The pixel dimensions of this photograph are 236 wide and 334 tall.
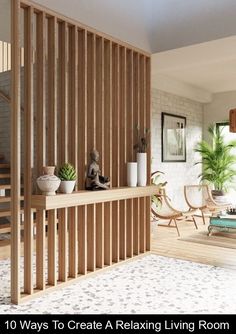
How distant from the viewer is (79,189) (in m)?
3.65

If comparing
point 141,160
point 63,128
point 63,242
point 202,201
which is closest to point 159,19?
point 141,160

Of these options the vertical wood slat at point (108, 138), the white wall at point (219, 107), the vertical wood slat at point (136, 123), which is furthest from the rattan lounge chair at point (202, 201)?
the vertical wood slat at point (108, 138)

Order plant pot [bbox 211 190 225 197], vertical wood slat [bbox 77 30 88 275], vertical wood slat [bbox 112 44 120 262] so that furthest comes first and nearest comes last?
1. plant pot [bbox 211 190 225 197]
2. vertical wood slat [bbox 112 44 120 262]
3. vertical wood slat [bbox 77 30 88 275]

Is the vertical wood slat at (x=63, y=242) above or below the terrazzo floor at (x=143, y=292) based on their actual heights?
above

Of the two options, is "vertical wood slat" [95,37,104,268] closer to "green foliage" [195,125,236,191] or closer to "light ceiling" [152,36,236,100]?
"light ceiling" [152,36,236,100]

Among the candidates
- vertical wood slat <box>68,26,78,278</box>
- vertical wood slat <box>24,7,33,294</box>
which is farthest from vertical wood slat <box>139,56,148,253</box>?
vertical wood slat <box>24,7,33,294</box>

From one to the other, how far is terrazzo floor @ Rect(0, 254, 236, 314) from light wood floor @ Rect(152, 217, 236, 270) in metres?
0.30

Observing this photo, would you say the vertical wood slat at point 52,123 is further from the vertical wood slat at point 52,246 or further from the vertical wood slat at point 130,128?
the vertical wood slat at point 130,128


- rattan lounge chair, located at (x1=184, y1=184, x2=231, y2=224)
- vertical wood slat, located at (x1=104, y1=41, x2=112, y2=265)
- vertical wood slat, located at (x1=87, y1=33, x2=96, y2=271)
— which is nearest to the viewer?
vertical wood slat, located at (x1=87, y1=33, x2=96, y2=271)

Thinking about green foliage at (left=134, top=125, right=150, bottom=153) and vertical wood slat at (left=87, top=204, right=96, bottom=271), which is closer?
vertical wood slat at (left=87, top=204, right=96, bottom=271)

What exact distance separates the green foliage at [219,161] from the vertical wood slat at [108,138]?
4.72 m

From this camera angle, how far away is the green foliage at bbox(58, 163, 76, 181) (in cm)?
327

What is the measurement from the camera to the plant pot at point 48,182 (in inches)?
120

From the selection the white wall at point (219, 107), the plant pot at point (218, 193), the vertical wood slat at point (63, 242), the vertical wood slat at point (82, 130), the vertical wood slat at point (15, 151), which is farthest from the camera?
the white wall at point (219, 107)
